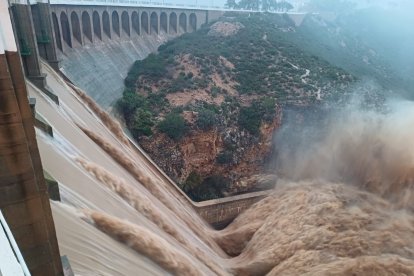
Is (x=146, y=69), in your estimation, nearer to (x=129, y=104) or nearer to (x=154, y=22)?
(x=129, y=104)

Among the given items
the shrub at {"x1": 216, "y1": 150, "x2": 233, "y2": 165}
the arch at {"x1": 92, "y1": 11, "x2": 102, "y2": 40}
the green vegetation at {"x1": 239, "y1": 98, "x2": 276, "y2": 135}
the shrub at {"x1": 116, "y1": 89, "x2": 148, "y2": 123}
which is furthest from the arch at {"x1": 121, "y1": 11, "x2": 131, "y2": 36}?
the shrub at {"x1": 216, "y1": 150, "x2": 233, "y2": 165}

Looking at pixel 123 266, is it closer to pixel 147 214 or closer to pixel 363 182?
pixel 147 214

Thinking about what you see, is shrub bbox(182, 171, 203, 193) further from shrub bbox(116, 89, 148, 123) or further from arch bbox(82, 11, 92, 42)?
arch bbox(82, 11, 92, 42)

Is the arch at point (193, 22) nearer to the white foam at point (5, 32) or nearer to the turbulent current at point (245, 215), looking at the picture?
the turbulent current at point (245, 215)

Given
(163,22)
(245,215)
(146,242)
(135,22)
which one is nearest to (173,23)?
(163,22)

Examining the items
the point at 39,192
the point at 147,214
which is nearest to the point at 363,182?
the point at 147,214

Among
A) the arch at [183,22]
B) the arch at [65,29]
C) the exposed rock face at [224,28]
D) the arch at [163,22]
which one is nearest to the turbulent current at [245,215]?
the arch at [65,29]
